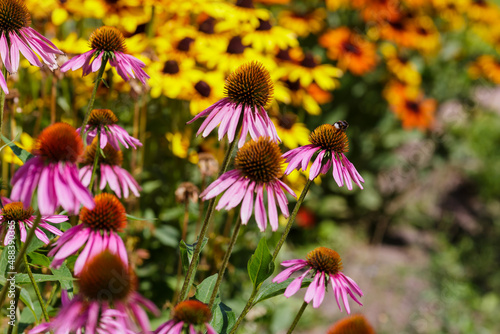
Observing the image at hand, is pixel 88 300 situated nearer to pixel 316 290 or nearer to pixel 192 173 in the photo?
pixel 316 290

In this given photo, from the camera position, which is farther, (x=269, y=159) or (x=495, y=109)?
(x=495, y=109)

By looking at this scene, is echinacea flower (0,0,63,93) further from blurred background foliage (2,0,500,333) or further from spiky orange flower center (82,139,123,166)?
blurred background foliage (2,0,500,333)

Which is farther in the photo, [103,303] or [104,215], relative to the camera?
[104,215]

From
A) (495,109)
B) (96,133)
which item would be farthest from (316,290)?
(495,109)

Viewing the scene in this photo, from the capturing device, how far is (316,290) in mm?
1007

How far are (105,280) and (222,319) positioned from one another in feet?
1.45

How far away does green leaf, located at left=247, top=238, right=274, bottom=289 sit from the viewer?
3.29 feet

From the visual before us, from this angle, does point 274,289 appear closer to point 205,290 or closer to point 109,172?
A: point 205,290

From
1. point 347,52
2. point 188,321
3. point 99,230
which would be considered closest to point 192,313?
point 188,321

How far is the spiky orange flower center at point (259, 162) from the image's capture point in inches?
40.2

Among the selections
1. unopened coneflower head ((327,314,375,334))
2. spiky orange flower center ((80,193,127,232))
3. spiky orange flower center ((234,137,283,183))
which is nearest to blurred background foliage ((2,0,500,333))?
spiky orange flower center ((80,193,127,232))

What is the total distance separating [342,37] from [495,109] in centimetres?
360

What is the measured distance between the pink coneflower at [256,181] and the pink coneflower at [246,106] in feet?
0.14

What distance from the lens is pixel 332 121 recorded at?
12.6ft
